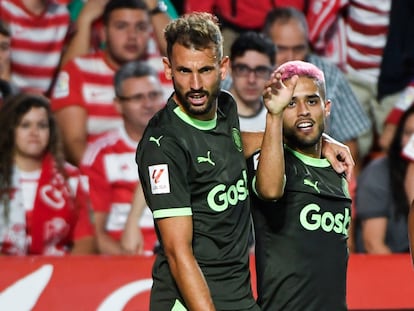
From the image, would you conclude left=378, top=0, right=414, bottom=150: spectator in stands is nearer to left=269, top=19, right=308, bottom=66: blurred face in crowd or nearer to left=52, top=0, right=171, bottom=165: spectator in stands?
left=269, top=19, right=308, bottom=66: blurred face in crowd

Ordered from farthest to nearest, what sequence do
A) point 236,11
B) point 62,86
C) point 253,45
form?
point 236,11, point 62,86, point 253,45

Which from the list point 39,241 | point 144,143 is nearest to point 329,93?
point 39,241

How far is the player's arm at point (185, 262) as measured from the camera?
390 centimetres

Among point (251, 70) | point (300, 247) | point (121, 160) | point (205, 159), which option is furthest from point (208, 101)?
point (251, 70)

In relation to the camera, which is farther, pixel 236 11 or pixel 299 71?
pixel 236 11

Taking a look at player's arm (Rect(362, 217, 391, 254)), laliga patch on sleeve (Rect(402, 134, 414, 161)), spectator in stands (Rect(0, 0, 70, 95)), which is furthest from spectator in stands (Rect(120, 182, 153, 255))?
laliga patch on sleeve (Rect(402, 134, 414, 161))

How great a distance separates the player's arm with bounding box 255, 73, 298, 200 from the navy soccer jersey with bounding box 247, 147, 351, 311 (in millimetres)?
235

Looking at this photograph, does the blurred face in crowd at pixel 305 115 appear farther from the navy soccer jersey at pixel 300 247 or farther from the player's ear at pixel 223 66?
the player's ear at pixel 223 66

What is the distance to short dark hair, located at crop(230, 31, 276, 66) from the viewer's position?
7.19 m

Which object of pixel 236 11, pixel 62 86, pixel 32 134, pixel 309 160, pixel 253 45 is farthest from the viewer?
pixel 236 11

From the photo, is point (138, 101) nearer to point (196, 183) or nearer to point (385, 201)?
point (385, 201)

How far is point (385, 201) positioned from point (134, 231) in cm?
169

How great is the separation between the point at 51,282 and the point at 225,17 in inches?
106

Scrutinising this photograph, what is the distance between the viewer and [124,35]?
7.37 metres
